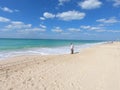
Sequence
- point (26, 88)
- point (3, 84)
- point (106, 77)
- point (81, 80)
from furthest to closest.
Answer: point (106, 77) → point (81, 80) → point (3, 84) → point (26, 88)

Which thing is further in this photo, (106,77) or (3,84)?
(106,77)

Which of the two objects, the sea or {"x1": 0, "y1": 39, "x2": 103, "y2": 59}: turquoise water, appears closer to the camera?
the sea

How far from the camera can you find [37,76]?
7141 millimetres

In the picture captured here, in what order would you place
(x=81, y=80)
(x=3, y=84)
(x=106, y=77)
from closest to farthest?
(x=3, y=84)
(x=81, y=80)
(x=106, y=77)

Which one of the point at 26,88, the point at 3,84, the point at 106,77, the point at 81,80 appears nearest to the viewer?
the point at 26,88

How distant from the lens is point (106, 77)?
23.0ft

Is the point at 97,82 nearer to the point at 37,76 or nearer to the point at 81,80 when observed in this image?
the point at 81,80

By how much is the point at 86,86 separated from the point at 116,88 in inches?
49.0

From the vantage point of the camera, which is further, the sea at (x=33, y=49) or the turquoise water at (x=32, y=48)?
the turquoise water at (x=32, y=48)

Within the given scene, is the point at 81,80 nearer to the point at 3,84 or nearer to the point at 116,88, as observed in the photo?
the point at 116,88

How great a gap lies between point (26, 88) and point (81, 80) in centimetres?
262

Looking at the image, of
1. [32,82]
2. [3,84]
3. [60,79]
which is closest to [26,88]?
[32,82]

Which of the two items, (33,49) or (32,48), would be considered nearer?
(33,49)

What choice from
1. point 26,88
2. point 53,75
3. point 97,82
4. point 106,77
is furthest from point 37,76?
point 106,77
